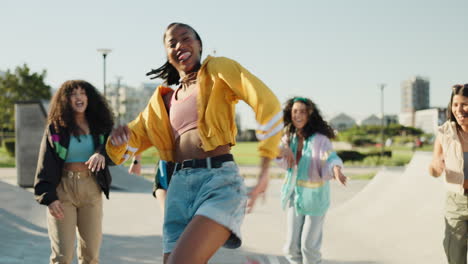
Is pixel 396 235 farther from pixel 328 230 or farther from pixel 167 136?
pixel 167 136

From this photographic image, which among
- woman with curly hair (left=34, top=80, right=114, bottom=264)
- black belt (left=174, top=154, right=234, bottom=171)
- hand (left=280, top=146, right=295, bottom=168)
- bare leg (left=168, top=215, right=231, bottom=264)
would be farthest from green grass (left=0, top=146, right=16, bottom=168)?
bare leg (left=168, top=215, right=231, bottom=264)

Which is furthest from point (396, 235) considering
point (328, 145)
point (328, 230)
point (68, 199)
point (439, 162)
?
point (68, 199)

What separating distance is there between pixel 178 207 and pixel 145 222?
6.25m

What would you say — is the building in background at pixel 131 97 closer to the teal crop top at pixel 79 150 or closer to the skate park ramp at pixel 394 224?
the skate park ramp at pixel 394 224

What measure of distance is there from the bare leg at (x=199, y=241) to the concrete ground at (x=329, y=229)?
3176 millimetres

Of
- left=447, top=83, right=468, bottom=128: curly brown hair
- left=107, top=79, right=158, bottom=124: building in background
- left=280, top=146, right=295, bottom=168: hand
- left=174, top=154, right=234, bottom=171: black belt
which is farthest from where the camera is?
left=107, top=79, right=158, bottom=124: building in background

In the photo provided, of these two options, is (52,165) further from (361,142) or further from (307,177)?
(361,142)

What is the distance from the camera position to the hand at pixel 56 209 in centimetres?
379

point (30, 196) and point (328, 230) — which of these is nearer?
point (328, 230)

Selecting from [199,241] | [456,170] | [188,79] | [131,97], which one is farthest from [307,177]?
[131,97]

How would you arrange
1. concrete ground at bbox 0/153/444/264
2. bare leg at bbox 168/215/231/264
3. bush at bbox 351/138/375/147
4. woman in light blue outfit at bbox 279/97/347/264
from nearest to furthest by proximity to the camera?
1. bare leg at bbox 168/215/231/264
2. woman in light blue outfit at bbox 279/97/347/264
3. concrete ground at bbox 0/153/444/264
4. bush at bbox 351/138/375/147

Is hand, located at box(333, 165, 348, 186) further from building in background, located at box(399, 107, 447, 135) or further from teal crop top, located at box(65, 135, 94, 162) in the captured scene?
building in background, located at box(399, 107, 447, 135)

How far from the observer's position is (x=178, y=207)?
263cm

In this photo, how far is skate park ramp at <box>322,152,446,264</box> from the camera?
621 centimetres
